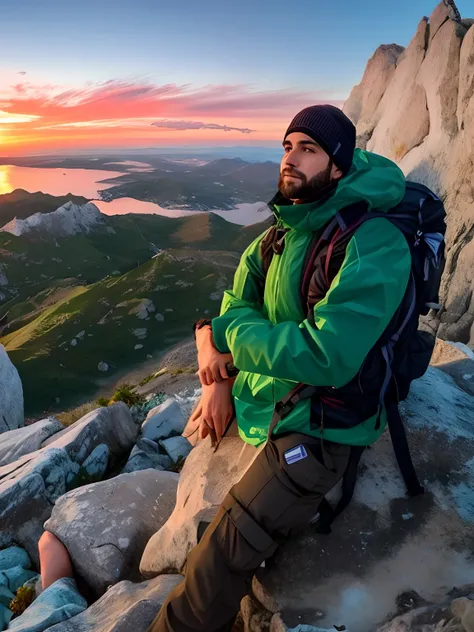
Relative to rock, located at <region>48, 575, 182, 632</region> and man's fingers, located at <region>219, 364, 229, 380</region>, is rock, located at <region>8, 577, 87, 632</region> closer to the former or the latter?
rock, located at <region>48, 575, 182, 632</region>

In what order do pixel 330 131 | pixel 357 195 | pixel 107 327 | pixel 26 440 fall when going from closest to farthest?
pixel 357 195
pixel 330 131
pixel 26 440
pixel 107 327

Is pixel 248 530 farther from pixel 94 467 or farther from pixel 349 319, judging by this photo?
pixel 94 467

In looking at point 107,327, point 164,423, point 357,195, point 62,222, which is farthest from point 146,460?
point 62,222

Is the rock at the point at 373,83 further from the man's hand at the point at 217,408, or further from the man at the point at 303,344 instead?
the man at the point at 303,344

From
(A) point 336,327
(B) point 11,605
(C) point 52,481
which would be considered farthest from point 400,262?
(C) point 52,481

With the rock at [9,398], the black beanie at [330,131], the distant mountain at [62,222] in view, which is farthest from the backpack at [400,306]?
the distant mountain at [62,222]

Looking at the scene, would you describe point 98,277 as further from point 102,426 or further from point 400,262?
point 400,262
